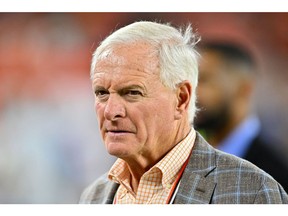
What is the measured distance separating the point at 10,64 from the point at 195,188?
702mm

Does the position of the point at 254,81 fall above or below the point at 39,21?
below

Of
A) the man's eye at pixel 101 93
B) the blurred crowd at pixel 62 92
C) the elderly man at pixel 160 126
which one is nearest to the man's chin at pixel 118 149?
the elderly man at pixel 160 126

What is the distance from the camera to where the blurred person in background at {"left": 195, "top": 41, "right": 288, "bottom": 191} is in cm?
146

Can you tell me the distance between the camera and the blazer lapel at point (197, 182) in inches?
45.3

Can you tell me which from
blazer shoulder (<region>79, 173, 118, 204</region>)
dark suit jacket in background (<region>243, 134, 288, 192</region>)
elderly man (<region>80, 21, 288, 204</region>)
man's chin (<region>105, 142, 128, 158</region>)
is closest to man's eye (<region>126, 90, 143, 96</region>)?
elderly man (<region>80, 21, 288, 204</region>)

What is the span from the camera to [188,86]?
3.87 ft

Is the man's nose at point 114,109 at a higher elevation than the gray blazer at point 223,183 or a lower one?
higher

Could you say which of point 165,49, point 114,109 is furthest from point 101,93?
point 165,49

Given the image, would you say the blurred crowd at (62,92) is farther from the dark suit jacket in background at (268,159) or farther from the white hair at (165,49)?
the white hair at (165,49)

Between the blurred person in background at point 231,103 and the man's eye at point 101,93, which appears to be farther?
the blurred person in background at point 231,103

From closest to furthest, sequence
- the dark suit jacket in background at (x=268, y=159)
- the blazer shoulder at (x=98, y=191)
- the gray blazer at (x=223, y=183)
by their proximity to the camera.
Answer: the gray blazer at (x=223, y=183), the blazer shoulder at (x=98, y=191), the dark suit jacket in background at (x=268, y=159)

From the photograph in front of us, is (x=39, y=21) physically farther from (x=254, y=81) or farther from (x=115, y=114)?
(x=254, y=81)

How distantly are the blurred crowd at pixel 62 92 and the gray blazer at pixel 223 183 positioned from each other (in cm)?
34
